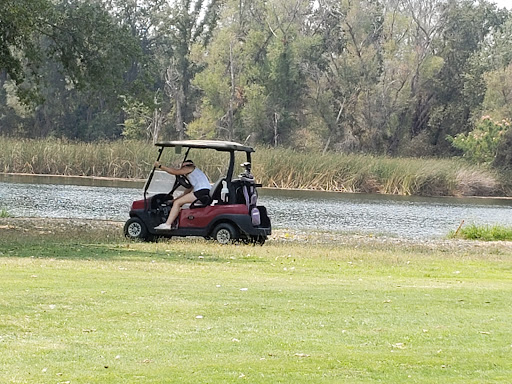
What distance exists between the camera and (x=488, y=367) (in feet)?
26.2

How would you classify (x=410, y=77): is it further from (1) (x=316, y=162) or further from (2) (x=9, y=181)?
(2) (x=9, y=181)

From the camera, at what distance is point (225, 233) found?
20.0m

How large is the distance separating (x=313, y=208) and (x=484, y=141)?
30.7 meters

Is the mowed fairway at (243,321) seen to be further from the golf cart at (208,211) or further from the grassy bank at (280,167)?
the grassy bank at (280,167)

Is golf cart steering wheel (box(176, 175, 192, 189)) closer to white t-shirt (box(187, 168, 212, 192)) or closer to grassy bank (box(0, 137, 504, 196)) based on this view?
white t-shirt (box(187, 168, 212, 192))

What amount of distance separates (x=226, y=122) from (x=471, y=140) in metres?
18.2

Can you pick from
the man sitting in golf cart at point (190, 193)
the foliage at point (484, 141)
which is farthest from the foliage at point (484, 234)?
the foliage at point (484, 141)

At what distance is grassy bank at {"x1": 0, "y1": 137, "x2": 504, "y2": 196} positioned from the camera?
52.4 meters

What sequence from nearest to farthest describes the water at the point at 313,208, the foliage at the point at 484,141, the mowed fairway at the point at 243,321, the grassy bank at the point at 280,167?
the mowed fairway at the point at 243,321, the water at the point at 313,208, the grassy bank at the point at 280,167, the foliage at the point at 484,141

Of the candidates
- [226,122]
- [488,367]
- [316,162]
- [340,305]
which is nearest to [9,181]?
[316,162]

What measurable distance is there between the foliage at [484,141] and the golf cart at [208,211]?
4672cm

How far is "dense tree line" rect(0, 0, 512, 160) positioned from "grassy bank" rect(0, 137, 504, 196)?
57.9ft

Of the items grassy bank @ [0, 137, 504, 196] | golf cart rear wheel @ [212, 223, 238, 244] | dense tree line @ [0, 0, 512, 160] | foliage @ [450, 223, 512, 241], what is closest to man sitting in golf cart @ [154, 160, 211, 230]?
golf cart rear wheel @ [212, 223, 238, 244]

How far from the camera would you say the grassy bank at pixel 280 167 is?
52.4m
